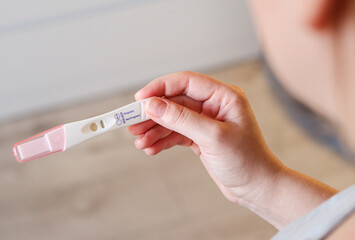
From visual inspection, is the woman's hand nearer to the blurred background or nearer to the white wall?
the blurred background

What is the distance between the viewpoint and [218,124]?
0.63 metres

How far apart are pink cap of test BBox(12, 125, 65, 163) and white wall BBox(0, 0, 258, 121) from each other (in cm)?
82

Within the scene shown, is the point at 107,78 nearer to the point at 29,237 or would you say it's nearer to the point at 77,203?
the point at 77,203

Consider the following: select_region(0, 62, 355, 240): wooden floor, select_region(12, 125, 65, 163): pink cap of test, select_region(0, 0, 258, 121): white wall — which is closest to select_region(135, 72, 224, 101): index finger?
select_region(12, 125, 65, 163): pink cap of test

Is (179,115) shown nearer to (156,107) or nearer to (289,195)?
(156,107)

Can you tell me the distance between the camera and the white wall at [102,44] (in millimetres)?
1349


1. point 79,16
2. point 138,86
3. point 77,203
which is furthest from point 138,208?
point 79,16

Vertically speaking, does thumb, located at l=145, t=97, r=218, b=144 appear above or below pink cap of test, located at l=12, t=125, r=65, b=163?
below

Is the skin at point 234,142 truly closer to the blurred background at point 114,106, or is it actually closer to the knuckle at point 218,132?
the knuckle at point 218,132

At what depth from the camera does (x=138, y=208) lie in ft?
4.19

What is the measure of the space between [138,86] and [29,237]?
2.25 feet

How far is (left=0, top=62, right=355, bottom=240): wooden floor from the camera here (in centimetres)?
124

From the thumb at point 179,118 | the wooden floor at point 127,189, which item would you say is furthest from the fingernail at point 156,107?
the wooden floor at point 127,189

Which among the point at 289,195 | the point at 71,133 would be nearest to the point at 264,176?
the point at 289,195
